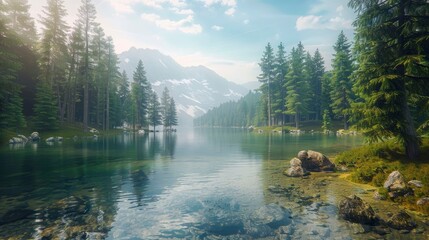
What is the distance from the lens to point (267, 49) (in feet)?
252

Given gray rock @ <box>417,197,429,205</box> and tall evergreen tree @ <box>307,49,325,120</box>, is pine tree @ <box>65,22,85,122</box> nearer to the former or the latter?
gray rock @ <box>417,197,429,205</box>

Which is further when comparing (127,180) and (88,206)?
(127,180)

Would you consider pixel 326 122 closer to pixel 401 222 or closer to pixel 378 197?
pixel 378 197

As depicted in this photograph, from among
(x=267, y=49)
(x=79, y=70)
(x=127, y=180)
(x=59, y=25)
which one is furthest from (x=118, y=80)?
(x=127, y=180)

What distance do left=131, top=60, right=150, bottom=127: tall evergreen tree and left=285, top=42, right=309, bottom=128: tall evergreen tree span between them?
148 feet

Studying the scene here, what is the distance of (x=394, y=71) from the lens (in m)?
14.1

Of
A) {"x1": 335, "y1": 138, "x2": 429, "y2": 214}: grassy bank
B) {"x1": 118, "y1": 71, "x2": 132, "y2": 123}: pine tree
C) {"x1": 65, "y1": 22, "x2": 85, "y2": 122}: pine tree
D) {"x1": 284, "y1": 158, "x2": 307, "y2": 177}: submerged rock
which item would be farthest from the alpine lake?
{"x1": 118, "y1": 71, "x2": 132, "y2": 123}: pine tree

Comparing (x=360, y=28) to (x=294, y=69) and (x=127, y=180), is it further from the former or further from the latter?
(x=294, y=69)

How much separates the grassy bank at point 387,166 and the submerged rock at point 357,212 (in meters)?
2.36

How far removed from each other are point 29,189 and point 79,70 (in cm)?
4727

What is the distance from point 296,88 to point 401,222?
64.7 metres

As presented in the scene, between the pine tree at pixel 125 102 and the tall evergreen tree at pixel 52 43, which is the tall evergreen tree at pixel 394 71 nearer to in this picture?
the tall evergreen tree at pixel 52 43

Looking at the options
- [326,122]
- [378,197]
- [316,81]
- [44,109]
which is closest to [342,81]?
[326,122]

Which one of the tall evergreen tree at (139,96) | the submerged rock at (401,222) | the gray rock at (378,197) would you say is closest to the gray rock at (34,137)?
the tall evergreen tree at (139,96)
